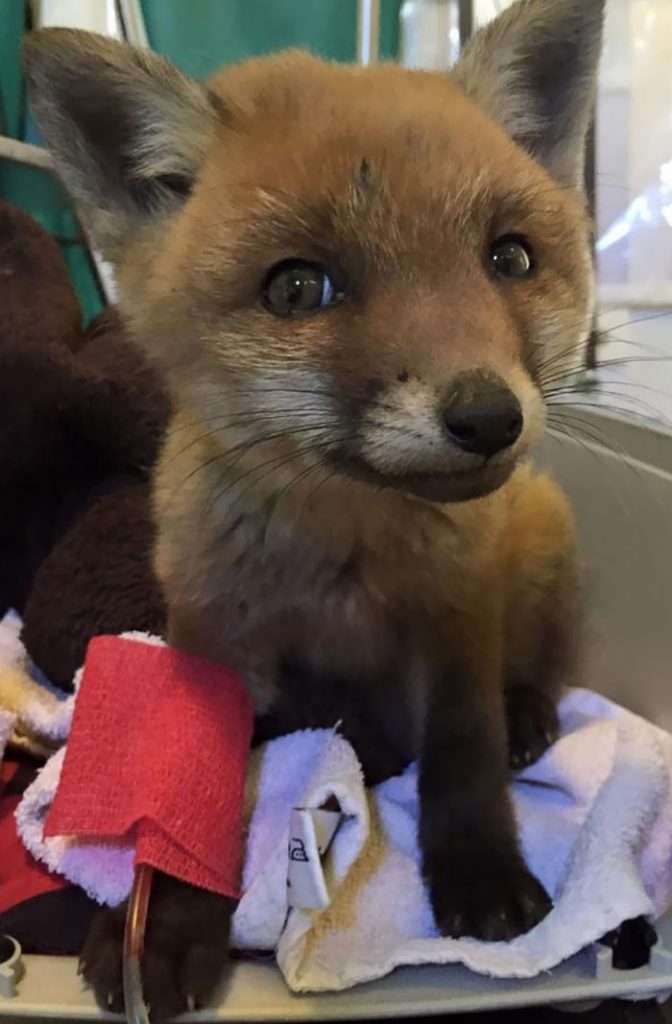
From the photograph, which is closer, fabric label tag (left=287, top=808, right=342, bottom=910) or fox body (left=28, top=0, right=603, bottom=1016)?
fox body (left=28, top=0, right=603, bottom=1016)

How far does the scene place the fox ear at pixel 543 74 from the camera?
98cm

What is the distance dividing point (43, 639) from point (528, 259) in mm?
873

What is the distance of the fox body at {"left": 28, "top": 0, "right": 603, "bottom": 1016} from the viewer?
0.77 m

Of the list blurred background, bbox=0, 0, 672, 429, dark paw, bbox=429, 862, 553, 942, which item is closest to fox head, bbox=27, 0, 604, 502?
dark paw, bbox=429, 862, 553, 942

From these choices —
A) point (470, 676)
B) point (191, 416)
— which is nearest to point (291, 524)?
point (191, 416)

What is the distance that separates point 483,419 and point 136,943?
0.55 meters

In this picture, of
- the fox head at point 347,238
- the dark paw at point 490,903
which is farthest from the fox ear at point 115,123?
the dark paw at point 490,903

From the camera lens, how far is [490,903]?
3.12 feet

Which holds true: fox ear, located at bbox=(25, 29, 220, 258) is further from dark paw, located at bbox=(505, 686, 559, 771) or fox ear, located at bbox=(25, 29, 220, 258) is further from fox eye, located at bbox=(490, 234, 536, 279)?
dark paw, located at bbox=(505, 686, 559, 771)

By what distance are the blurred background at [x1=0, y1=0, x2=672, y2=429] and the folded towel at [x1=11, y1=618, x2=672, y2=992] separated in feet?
2.88

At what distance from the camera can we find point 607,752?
112 cm

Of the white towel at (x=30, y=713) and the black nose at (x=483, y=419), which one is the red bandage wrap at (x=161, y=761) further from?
the black nose at (x=483, y=419)

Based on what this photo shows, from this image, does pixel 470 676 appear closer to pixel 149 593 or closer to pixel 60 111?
pixel 149 593

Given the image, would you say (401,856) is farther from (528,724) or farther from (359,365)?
(359,365)
